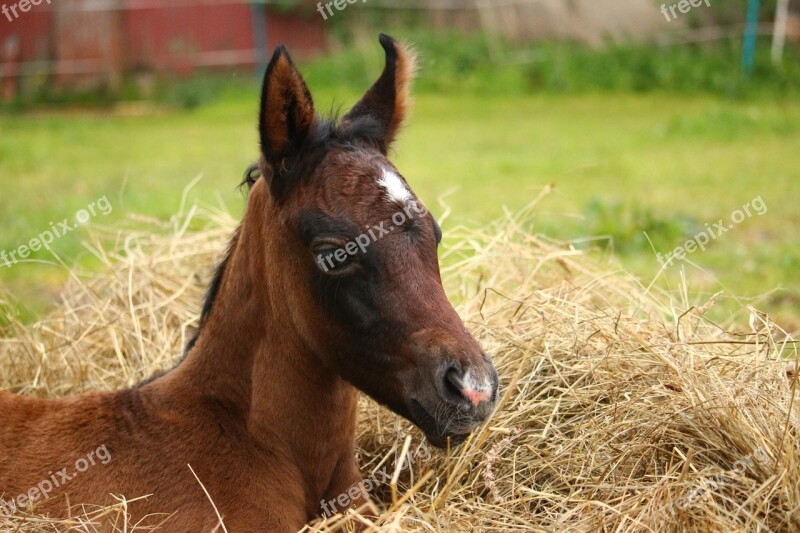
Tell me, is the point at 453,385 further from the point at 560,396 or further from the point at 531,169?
the point at 531,169

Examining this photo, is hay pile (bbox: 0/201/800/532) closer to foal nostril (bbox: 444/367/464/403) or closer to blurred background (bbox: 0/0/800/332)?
foal nostril (bbox: 444/367/464/403)

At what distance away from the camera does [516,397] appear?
398cm

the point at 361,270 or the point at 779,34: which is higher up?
the point at 361,270

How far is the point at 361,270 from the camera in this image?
116 inches

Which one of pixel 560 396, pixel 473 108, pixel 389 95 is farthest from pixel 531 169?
pixel 389 95

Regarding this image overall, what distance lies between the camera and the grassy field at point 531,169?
787 centimetres

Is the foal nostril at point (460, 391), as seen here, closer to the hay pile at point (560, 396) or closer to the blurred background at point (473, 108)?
the hay pile at point (560, 396)

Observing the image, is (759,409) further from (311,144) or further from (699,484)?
(311,144)

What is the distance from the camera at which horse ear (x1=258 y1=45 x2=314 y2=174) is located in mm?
2979

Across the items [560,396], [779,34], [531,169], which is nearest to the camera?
[560,396]

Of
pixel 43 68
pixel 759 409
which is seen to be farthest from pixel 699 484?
pixel 43 68

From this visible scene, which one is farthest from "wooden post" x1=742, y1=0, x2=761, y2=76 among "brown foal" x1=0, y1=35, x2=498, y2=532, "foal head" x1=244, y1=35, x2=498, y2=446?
"foal head" x1=244, y1=35, x2=498, y2=446

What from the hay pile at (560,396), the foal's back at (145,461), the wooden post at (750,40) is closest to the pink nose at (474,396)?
the hay pile at (560,396)

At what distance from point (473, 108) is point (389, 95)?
13.5m
